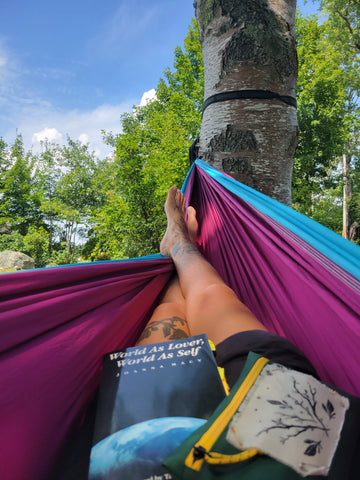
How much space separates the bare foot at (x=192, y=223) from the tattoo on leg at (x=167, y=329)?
0.74m

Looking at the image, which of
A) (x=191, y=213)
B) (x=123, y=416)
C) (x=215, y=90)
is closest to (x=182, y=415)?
(x=123, y=416)

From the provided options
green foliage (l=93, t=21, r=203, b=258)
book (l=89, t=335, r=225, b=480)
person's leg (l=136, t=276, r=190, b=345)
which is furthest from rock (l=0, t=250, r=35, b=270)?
book (l=89, t=335, r=225, b=480)

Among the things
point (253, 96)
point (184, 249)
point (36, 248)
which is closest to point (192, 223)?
point (184, 249)

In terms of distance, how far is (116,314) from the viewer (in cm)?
77

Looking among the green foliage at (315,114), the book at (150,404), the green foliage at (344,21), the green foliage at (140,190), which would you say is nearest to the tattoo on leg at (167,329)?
the book at (150,404)

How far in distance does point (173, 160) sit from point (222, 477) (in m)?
5.48

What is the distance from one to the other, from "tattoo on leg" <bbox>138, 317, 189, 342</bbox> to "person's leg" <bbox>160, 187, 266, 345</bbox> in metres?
0.03

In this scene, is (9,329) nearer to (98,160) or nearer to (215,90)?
(215,90)

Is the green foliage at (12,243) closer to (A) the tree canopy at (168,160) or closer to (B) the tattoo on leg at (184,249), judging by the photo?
(A) the tree canopy at (168,160)

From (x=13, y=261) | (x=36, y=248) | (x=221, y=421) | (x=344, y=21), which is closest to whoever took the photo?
(x=221, y=421)

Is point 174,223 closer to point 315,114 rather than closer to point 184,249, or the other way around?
point 184,249

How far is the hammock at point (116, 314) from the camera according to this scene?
19.5 inches

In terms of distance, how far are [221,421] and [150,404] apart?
0.16 metres

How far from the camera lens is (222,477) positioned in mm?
351
